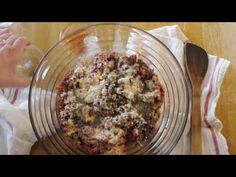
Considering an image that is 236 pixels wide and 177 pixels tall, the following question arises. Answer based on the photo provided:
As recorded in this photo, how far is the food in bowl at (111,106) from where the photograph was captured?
0.66m

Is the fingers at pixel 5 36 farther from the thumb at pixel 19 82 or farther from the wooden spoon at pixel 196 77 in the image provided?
the wooden spoon at pixel 196 77

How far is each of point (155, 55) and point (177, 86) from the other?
0.23 ft

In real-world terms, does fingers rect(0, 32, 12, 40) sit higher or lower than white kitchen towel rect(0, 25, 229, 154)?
higher

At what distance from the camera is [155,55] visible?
2.43 feet

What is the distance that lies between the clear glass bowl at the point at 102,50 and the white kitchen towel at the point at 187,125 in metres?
0.03

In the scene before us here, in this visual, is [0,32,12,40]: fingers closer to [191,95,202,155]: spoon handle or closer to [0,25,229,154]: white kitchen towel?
[0,25,229,154]: white kitchen towel

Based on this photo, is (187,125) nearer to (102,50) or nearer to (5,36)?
(102,50)

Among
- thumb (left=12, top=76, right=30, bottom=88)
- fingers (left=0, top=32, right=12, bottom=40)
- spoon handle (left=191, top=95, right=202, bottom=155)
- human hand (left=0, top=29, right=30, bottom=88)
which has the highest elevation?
fingers (left=0, top=32, right=12, bottom=40)

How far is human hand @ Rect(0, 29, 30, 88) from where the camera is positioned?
75cm

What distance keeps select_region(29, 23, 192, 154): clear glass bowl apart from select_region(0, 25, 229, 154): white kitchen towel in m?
0.03

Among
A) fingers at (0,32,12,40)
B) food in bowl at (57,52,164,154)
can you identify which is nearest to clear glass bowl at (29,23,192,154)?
food in bowl at (57,52,164,154)

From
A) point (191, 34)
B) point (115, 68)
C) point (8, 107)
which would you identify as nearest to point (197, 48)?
point (191, 34)

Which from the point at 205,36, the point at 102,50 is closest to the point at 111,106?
the point at 102,50

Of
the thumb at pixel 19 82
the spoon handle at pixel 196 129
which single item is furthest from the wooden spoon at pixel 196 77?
the thumb at pixel 19 82
